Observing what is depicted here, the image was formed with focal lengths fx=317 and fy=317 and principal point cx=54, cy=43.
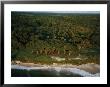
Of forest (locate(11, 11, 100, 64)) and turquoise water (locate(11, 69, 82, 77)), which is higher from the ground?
forest (locate(11, 11, 100, 64))

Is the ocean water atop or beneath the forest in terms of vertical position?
beneath

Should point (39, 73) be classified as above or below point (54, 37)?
below

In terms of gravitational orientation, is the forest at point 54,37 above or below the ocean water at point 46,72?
above

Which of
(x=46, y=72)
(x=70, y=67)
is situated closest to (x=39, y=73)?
(x=46, y=72)

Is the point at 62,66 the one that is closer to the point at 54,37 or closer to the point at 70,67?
the point at 70,67

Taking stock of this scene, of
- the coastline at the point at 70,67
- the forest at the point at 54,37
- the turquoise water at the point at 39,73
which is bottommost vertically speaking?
the turquoise water at the point at 39,73

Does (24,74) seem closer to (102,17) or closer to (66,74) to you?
(66,74)

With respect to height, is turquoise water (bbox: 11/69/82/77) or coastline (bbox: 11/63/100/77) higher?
coastline (bbox: 11/63/100/77)

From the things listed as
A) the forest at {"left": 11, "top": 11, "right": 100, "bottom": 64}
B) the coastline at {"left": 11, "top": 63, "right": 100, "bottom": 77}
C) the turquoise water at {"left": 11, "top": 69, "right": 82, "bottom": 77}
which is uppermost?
the forest at {"left": 11, "top": 11, "right": 100, "bottom": 64}
